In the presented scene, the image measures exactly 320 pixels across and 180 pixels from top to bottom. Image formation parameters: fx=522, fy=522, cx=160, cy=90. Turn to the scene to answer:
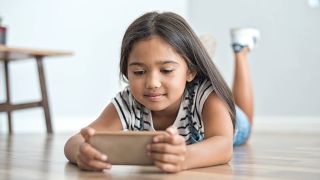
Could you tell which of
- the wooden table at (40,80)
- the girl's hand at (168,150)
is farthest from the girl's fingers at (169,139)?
the wooden table at (40,80)

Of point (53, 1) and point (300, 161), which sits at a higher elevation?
point (53, 1)

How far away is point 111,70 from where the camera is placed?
3.03 m

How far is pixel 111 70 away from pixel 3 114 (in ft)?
2.18

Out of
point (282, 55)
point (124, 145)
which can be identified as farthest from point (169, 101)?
point (282, 55)

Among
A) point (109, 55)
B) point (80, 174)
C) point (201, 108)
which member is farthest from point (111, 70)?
point (80, 174)

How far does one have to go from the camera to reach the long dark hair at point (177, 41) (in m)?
1.04

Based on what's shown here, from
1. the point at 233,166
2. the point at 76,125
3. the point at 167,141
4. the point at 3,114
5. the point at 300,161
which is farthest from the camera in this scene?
the point at 76,125

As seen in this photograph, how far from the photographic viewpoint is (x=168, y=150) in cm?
83

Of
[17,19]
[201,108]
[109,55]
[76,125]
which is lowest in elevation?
[76,125]

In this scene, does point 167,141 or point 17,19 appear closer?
point 167,141

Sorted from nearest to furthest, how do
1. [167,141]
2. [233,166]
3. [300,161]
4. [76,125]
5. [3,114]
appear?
[167,141] → [233,166] → [300,161] → [3,114] → [76,125]

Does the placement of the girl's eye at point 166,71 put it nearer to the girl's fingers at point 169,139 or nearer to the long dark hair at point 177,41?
the long dark hair at point 177,41

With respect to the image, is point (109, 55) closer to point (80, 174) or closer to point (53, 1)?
point (53, 1)

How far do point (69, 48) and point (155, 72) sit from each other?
1.99 metres
